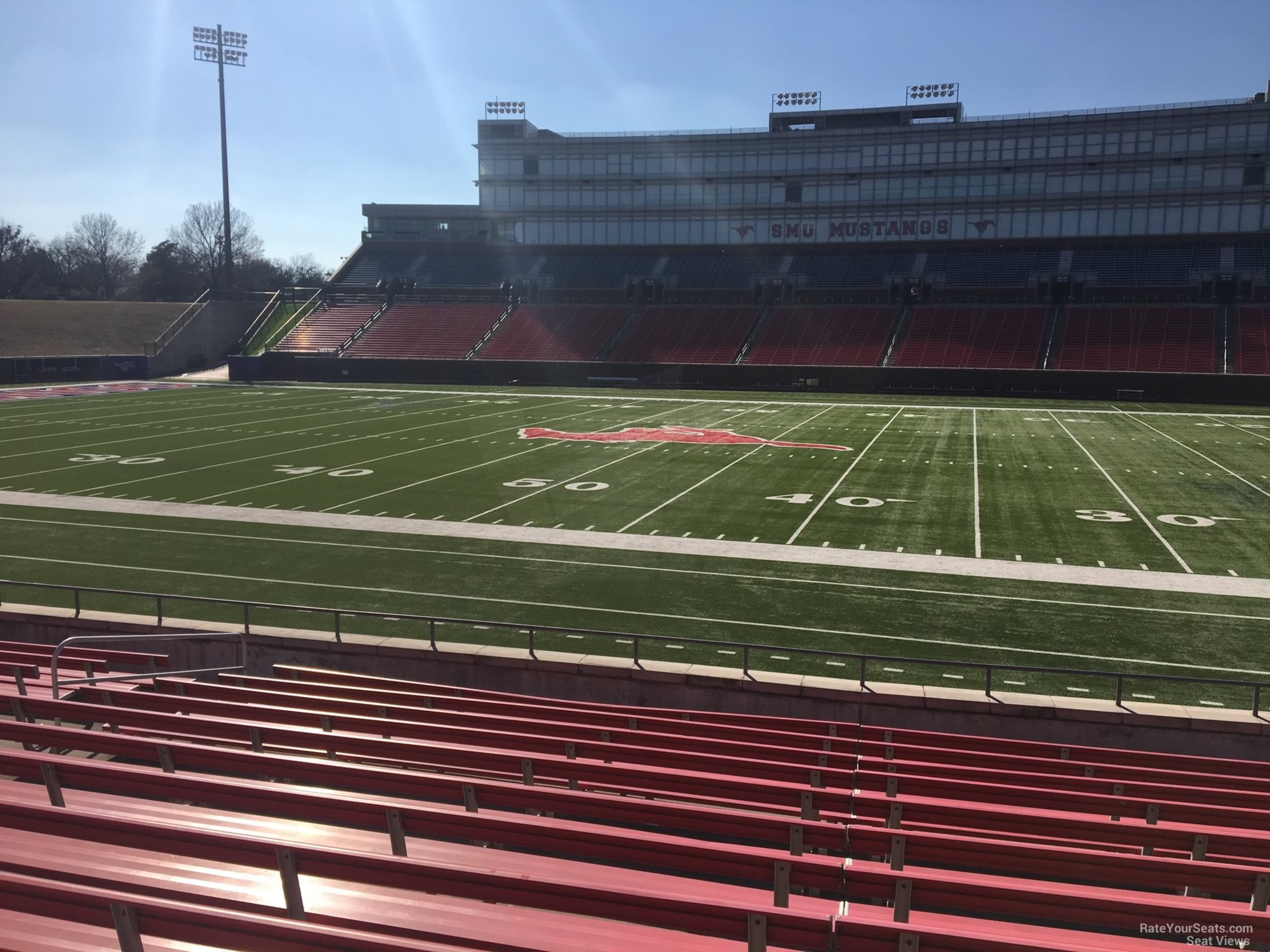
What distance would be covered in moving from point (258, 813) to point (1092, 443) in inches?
1300

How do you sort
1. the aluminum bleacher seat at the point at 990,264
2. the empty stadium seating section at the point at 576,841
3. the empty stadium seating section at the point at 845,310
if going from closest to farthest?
the empty stadium seating section at the point at 576,841 → the empty stadium seating section at the point at 845,310 → the aluminum bleacher seat at the point at 990,264

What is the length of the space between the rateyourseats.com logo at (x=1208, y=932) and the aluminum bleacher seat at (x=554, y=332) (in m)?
58.2

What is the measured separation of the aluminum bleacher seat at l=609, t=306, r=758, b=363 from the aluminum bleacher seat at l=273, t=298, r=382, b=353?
2108 cm

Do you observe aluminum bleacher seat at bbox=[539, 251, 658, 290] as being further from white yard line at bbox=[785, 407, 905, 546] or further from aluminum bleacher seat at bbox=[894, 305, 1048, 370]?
white yard line at bbox=[785, 407, 905, 546]

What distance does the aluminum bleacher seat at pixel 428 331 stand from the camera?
65.1m

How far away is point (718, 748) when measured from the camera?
765 centimetres

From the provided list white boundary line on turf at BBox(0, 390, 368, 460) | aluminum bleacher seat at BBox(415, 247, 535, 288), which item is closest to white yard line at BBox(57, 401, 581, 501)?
white boundary line on turf at BBox(0, 390, 368, 460)

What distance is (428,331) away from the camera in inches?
2687

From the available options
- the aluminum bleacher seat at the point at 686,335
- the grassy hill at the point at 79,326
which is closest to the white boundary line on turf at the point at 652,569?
the aluminum bleacher seat at the point at 686,335

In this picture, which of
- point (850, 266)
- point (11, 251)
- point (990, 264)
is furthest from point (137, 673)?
point (11, 251)

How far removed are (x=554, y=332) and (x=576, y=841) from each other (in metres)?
62.9

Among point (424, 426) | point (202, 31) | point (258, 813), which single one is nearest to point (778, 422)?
point (424, 426)

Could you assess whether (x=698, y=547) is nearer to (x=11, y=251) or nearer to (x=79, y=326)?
(x=79, y=326)

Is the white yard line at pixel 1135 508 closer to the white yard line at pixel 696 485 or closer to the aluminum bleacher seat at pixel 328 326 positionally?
the white yard line at pixel 696 485
